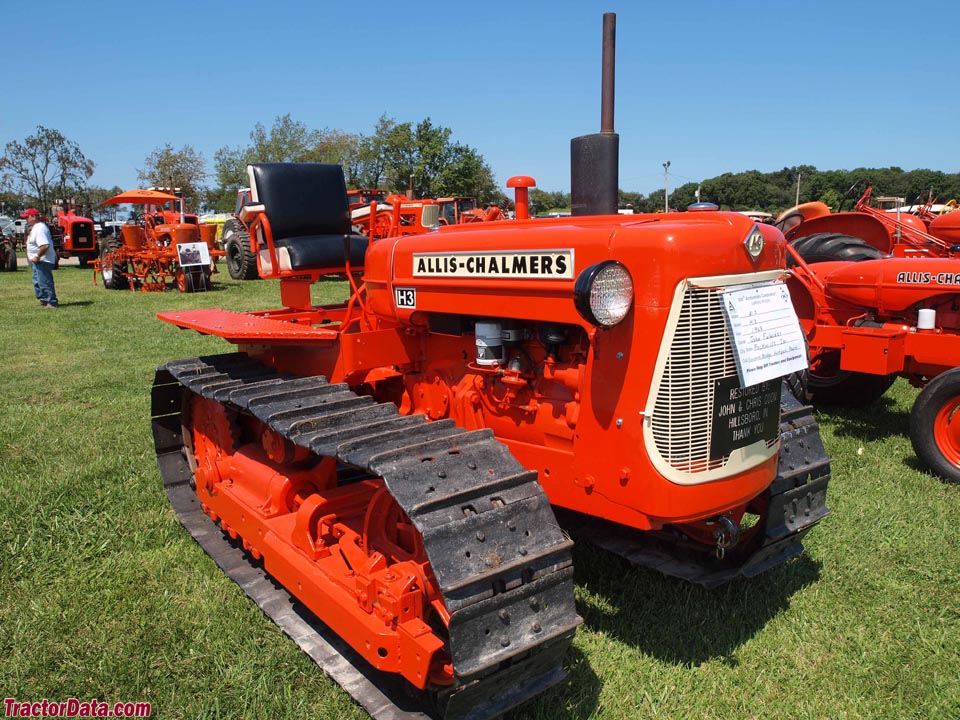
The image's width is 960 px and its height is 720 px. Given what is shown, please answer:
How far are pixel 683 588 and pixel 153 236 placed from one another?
17.2 metres

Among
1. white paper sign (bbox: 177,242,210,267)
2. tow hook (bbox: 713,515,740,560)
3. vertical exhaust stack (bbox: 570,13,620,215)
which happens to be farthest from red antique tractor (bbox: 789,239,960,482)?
white paper sign (bbox: 177,242,210,267)

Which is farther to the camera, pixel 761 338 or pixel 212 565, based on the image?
pixel 212 565

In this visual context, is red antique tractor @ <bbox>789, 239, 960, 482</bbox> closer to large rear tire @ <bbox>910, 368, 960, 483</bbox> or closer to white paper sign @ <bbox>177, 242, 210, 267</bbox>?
large rear tire @ <bbox>910, 368, 960, 483</bbox>

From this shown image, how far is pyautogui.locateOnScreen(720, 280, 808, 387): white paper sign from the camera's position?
270cm

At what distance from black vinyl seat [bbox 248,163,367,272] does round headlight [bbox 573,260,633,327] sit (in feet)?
10.2

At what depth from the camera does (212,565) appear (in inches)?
157

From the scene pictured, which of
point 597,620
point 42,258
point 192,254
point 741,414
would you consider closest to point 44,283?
point 42,258

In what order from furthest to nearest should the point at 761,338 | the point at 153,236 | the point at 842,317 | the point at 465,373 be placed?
the point at 153,236, the point at 842,317, the point at 465,373, the point at 761,338

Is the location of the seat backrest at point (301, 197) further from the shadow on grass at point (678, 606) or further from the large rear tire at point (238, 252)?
the large rear tire at point (238, 252)

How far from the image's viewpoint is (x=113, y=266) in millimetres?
17516

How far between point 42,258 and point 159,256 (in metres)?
3.49

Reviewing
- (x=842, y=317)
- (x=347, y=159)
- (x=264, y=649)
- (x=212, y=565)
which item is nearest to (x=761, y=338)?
(x=264, y=649)

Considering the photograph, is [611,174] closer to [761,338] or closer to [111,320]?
[761,338]

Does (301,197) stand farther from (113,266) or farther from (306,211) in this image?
(113,266)
